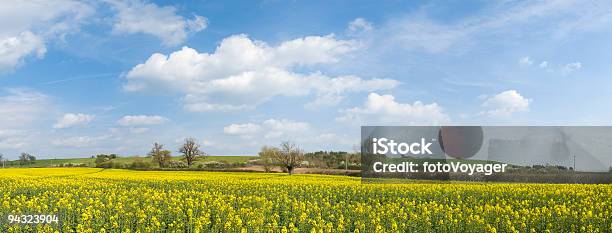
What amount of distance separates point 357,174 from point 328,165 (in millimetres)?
10323

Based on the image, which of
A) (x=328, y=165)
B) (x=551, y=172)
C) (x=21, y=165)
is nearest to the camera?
(x=551, y=172)

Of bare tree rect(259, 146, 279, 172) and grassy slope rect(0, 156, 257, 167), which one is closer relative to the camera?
bare tree rect(259, 146, 279, 172)

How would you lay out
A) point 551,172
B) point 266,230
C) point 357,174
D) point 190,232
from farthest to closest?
point 357,174 < point 551,172 < point 190,232 < point 266,230

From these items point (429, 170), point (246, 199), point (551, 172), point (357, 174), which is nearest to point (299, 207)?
point (246, 199)

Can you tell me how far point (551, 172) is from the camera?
134 ft

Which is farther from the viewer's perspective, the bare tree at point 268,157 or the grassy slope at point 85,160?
the grassy slope at point 85,160

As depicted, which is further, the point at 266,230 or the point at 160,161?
the point at 160,161

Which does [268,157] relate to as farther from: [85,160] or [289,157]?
[85,160]

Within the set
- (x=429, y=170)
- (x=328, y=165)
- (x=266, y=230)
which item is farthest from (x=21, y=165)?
(x=266, y=230)

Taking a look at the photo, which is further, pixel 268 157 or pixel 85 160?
pixel 85 160

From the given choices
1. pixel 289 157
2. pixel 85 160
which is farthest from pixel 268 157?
pixel 85 160

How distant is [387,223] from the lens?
42.0 ft

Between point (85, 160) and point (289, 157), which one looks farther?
point (85, 160)

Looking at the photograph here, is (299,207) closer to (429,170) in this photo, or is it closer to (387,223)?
(387,223)
